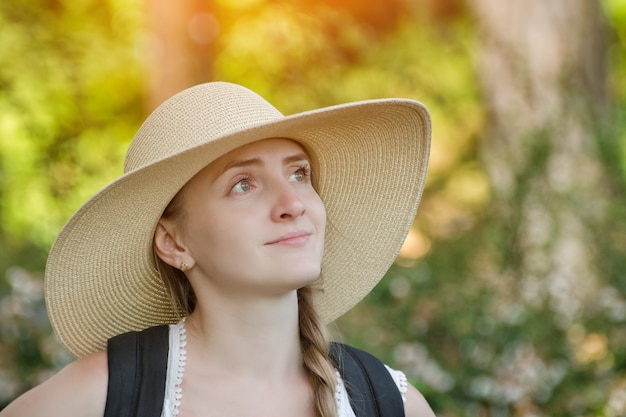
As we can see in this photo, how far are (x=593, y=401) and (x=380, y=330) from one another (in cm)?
103

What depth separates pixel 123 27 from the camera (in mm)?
11047

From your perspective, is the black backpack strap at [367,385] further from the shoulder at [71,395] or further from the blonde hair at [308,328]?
the shoulder at [71,395]

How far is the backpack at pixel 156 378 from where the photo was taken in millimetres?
2240

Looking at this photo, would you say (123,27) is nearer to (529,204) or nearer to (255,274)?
(529,204)

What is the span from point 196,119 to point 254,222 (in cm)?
29

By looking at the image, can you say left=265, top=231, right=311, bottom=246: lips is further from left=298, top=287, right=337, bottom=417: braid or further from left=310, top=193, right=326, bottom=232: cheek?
left=298, top=287, right=337, bottom=417: braid

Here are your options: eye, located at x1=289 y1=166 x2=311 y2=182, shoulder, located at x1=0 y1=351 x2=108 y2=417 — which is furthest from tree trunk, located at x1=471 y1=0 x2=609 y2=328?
shoulder, located at x1=0 y1=351 x2=108 y2=417

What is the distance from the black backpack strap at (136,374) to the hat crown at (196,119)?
0.42 metres

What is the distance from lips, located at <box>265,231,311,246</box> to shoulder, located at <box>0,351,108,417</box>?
0.51 metres

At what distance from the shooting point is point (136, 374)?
7.45ft

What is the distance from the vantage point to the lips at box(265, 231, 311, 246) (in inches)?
87.7

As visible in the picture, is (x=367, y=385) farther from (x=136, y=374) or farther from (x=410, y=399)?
(x=136, y=374)

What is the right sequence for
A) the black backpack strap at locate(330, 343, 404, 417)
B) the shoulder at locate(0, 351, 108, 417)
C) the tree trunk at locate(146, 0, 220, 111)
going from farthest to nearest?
1. the tree trunk at locate(146, 0, 220, 111)
2. the black backpack strap at locate(330, 343, 404, 417)
3. the shoulder at locate(0, 351, 108, 417)

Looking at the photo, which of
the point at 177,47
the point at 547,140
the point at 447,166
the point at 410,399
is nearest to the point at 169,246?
the point at 410,399
